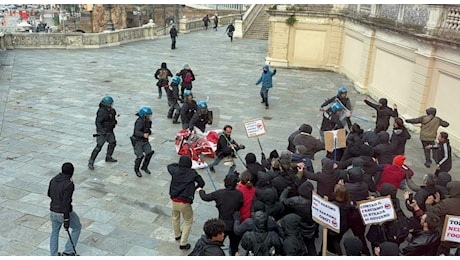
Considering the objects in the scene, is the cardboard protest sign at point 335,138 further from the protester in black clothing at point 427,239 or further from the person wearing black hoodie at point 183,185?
the person wearing black hoodie at point 183,185

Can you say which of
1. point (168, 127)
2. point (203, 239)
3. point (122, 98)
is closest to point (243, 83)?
point (122, 98)

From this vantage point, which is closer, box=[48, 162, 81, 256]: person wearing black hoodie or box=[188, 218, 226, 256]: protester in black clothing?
box=[188, 218, 226, 256]: protester in black clothing

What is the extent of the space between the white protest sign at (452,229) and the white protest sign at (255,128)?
443 centimetres

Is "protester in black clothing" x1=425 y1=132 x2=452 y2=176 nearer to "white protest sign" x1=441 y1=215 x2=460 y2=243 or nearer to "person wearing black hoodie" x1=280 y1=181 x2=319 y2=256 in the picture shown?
"white protest sign" x1=441 y1=215 x2=460 y2=243

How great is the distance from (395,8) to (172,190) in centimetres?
1259

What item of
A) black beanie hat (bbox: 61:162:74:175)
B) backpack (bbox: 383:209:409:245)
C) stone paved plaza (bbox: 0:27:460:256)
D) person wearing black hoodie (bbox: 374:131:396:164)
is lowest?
stone paved plaza (bbox: 0:27:460:256)

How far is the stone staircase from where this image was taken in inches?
1391

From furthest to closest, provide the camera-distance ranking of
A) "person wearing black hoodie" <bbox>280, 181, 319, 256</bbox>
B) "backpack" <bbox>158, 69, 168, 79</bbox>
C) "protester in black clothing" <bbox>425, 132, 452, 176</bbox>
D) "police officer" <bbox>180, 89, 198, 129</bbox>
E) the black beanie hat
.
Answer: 1. "backpack" <bbox>158, 69, 168, 79</bbox>
2. "police officer" <bbox>180, 89, 198, 129</bbox>
3. "protester in black clothing" <bbox>425, 132, 452, 176</bbox>
4. the black beanie hat
5. "person wearing black hoodie" <bbox>280, 181, 319, 256</bbox>

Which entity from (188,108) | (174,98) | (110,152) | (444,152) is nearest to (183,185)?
(110,152)

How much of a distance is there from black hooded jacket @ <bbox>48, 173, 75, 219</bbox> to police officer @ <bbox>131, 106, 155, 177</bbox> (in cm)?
304

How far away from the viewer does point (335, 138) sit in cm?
913

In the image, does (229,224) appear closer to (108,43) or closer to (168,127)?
(168,127)

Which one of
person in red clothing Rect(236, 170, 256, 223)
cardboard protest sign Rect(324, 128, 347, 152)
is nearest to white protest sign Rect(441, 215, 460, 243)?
person in red clothing Rect(236, 170, 256, 223)

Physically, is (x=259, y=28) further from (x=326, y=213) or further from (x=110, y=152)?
(x=326, y=213)
